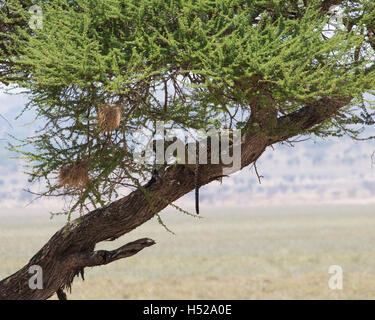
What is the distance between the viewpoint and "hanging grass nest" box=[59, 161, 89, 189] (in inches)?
269

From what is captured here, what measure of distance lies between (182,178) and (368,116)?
279 centimetres

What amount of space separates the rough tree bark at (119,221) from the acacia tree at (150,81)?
0.05ft

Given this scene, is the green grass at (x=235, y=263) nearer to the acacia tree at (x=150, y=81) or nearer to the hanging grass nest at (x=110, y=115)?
the acacia tree at (x=150, y=81)

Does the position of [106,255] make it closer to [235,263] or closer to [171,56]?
[171,56]

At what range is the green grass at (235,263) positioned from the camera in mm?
31703

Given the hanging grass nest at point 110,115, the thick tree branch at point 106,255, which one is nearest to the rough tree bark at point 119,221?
the thick tree branch at point 106,255

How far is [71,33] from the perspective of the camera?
642 cm

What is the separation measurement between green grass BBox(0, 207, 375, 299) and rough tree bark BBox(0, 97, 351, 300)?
20.9 meters

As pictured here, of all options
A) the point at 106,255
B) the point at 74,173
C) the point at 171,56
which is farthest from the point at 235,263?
the point at 171,56

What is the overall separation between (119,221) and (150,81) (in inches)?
82.2

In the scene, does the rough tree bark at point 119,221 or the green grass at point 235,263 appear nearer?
the rough tree bark at point 119,221

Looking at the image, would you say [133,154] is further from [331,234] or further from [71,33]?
[331,234]

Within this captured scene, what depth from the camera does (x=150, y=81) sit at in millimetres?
6809
